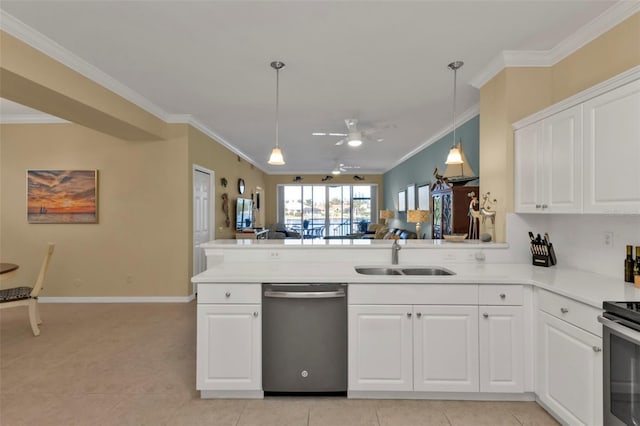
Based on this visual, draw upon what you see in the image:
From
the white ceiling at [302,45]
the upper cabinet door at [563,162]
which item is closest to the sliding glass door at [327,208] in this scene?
the white ceiling at [302,45]

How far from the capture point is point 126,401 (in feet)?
7.98

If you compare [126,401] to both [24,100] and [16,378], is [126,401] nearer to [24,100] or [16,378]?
[16,378]

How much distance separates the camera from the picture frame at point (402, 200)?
8829mm

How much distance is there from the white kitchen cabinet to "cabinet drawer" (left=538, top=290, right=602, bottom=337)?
646 millimetres

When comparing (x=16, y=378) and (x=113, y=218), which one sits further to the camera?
(x=113, y=218)

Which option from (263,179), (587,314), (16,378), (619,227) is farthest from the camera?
(263,179)

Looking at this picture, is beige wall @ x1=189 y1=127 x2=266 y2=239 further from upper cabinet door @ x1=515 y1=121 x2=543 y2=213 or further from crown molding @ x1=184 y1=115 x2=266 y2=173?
upper cabinet door @ x1=515 y1=121 x2=543 y2=213

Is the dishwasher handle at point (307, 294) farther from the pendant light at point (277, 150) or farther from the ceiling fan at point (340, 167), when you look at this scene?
the ceiling fan at point (340, 167)

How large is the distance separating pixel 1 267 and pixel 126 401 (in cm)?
268

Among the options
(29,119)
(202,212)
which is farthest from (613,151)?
(29,119)

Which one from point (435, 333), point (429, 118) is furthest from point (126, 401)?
point (429, 118)

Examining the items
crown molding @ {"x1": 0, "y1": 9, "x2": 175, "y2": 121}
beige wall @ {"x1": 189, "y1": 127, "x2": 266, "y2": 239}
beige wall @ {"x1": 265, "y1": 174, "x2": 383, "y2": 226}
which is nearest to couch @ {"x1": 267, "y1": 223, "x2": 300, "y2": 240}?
beige wall @ {"x1": 265, "y1": 174, "x2": 383, "y2": 226}

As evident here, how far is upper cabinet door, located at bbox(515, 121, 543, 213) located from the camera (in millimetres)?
2695

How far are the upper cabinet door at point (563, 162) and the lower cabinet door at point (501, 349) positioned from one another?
0.83 m
